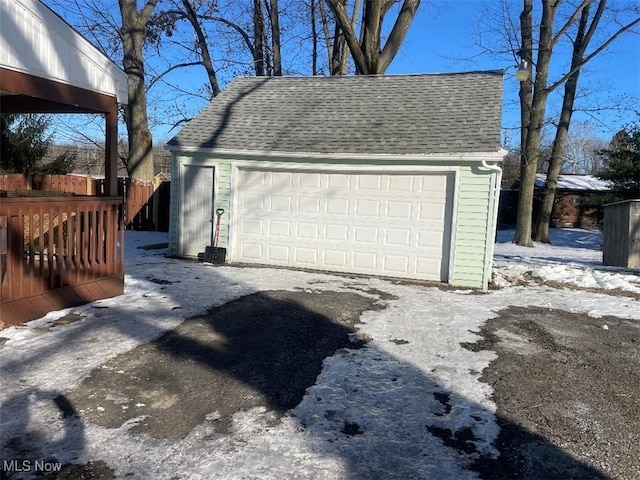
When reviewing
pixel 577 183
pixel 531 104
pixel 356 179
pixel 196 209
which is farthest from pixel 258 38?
pixel 577 183

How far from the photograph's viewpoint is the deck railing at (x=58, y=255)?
4.80 m

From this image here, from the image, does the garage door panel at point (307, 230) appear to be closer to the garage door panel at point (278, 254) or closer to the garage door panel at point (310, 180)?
the garage door panel at point (278, 254)

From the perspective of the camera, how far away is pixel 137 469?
8.57ft

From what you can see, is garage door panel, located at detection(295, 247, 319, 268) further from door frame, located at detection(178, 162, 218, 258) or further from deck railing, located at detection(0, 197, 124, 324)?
deck railing, located at detection(0, 197, 124, 324)

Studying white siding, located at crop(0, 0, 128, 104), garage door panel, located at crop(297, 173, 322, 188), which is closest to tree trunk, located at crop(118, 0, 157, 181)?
garage door panel, located at crop(297, 173, 322, 188)

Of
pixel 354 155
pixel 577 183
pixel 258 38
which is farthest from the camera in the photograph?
pixel 577 183

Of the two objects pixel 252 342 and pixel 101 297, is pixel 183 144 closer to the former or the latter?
pixel 101 297

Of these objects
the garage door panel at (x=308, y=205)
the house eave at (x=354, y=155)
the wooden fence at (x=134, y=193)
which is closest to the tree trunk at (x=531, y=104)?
the house eave at (x=354, y=155)

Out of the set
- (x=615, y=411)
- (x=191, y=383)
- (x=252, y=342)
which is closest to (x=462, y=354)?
(x=615, y=411)

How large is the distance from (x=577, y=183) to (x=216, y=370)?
33428mm

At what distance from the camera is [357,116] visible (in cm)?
1024

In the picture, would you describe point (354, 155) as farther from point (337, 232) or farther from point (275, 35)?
point (275, 35)

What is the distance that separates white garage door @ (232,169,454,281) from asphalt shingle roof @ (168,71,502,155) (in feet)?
1.96

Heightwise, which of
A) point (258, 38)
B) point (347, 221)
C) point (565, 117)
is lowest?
point (347, 221)
